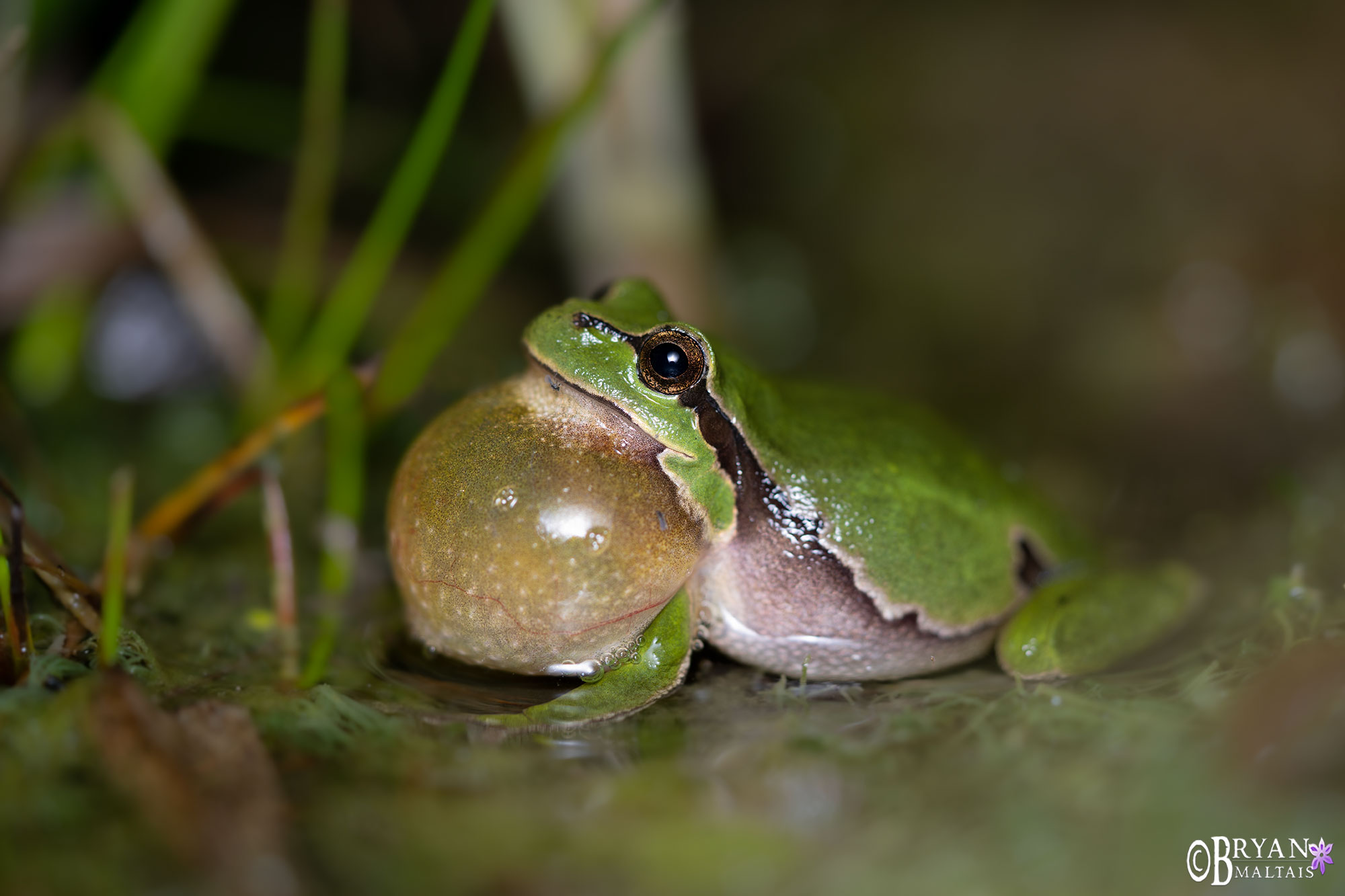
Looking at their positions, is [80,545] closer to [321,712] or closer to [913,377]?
[321,712]

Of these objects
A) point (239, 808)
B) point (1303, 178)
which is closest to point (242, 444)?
point (239, 808)

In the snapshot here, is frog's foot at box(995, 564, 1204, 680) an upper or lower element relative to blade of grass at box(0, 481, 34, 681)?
upper

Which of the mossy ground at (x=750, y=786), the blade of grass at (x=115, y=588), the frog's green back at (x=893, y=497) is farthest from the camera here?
the frog's green back at (x=893, y=497)

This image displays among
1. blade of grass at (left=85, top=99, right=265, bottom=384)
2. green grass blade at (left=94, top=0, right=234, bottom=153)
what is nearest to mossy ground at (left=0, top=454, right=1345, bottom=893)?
blade of grass at (left=85, top=99, right=265, bottom=384)

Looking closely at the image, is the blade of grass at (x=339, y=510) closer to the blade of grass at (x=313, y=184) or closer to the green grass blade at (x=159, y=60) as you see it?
the blade of grass at (x=313, y=184)

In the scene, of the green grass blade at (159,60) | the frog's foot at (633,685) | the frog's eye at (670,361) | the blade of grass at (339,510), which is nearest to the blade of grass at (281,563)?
the blade of grass at (339,510)

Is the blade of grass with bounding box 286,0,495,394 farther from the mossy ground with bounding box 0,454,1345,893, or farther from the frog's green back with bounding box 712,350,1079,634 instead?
the mossy ground with bounding box 0,454,1345,893

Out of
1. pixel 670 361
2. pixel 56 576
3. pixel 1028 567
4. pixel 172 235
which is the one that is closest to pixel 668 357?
pixel 670 361

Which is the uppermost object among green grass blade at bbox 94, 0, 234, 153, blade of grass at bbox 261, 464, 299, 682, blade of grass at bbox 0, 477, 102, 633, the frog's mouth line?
green grass blade at bbox 94, 0, 234, 153
